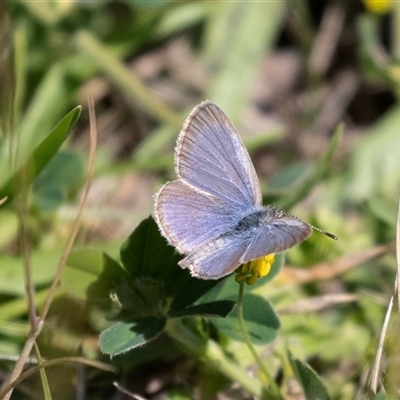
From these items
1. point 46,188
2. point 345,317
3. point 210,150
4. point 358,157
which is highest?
point 210,150

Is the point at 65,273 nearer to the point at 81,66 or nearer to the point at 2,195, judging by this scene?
the point at 2,195

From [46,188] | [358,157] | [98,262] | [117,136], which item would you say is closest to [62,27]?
[117,136]

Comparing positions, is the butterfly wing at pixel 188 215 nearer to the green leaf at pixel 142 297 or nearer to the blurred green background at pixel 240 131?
the green leaf at pixel 142 297

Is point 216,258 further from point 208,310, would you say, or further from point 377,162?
point 377,162

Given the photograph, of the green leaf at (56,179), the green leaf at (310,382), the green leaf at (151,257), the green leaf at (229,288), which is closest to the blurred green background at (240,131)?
the green leaf at (56,179)

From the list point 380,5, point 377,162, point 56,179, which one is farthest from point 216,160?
point 380,5

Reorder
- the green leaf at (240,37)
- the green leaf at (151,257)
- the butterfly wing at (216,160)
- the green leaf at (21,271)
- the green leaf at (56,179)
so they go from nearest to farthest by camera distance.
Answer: the green leaf at (151,257)
the butterfly wing at (216,160)
the green leaf at (21,271)
the green leaf at (56,179)
the green leaf at (240,37)
